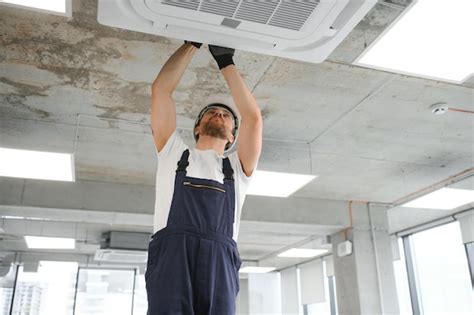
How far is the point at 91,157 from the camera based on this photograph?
4383mm

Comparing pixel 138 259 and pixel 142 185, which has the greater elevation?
pixel 142 185

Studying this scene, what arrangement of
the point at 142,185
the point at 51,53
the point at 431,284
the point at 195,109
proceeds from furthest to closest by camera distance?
the point at 431,284 → the point at 142,185 → the point at 195,109 → the point at 51,53

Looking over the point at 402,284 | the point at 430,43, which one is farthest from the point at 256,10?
the point at 402,284

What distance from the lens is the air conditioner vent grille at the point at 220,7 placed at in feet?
4.58

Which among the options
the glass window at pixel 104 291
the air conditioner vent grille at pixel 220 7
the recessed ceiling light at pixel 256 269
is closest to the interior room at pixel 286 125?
the air conditioner vent grille at pixel 220 7

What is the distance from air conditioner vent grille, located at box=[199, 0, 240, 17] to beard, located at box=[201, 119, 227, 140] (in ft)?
1.43

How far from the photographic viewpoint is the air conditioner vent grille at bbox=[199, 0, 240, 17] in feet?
4.58

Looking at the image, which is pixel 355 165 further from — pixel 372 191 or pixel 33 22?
pixel 33 22

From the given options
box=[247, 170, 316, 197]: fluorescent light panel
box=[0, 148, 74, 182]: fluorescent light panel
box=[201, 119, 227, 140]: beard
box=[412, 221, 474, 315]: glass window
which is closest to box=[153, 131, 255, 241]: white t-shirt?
box=[201, 119, 227, 140]: beard

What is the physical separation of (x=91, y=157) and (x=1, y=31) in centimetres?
195

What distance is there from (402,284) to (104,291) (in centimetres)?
602

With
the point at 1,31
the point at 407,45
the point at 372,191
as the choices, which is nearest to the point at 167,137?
the point at 407,45

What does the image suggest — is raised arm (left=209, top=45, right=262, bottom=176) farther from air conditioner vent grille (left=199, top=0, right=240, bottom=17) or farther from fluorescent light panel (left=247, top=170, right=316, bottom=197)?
fluorescent light panel (left=247, top=170, right=316, bottom=197)

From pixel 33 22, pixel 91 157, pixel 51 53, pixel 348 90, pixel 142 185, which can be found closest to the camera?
pixel 33 22
